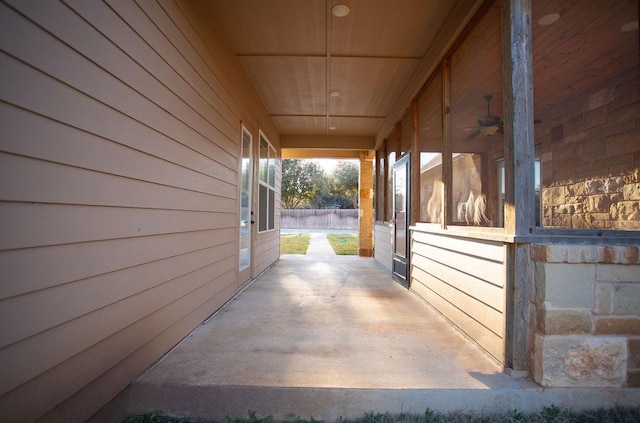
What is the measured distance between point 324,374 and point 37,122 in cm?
189

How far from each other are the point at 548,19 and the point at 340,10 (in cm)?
168

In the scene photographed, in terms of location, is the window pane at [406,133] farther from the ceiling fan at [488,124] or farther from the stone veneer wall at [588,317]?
the stone veneer wall at [588,317]

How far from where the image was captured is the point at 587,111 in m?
A: 3.62

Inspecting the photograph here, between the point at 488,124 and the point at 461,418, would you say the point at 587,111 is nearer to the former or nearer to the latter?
the point at 488,124

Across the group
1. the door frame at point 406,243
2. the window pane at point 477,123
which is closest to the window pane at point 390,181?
the door frame at point 406,243

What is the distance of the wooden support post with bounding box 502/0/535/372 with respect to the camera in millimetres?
1938

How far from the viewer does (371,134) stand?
743 centimetres

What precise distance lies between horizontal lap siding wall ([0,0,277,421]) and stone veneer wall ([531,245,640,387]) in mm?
2402

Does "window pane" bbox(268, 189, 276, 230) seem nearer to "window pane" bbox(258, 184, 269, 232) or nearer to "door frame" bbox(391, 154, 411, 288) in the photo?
"window pane" bbox(258, 184, 269, 232)

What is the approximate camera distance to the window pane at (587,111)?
234 cm

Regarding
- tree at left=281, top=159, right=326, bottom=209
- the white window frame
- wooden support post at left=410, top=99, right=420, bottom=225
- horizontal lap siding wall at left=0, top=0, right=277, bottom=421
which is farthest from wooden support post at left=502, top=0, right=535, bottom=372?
tree at left=281, top=159, right=326, bottom=209

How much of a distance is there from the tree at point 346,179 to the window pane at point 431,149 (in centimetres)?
2090

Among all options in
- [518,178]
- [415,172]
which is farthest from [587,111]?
[518,178]

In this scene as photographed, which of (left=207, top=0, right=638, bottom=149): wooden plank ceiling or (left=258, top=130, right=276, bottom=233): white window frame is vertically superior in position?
(left=207, top=0, right=638, bottom=149): wooden plank ceiling
